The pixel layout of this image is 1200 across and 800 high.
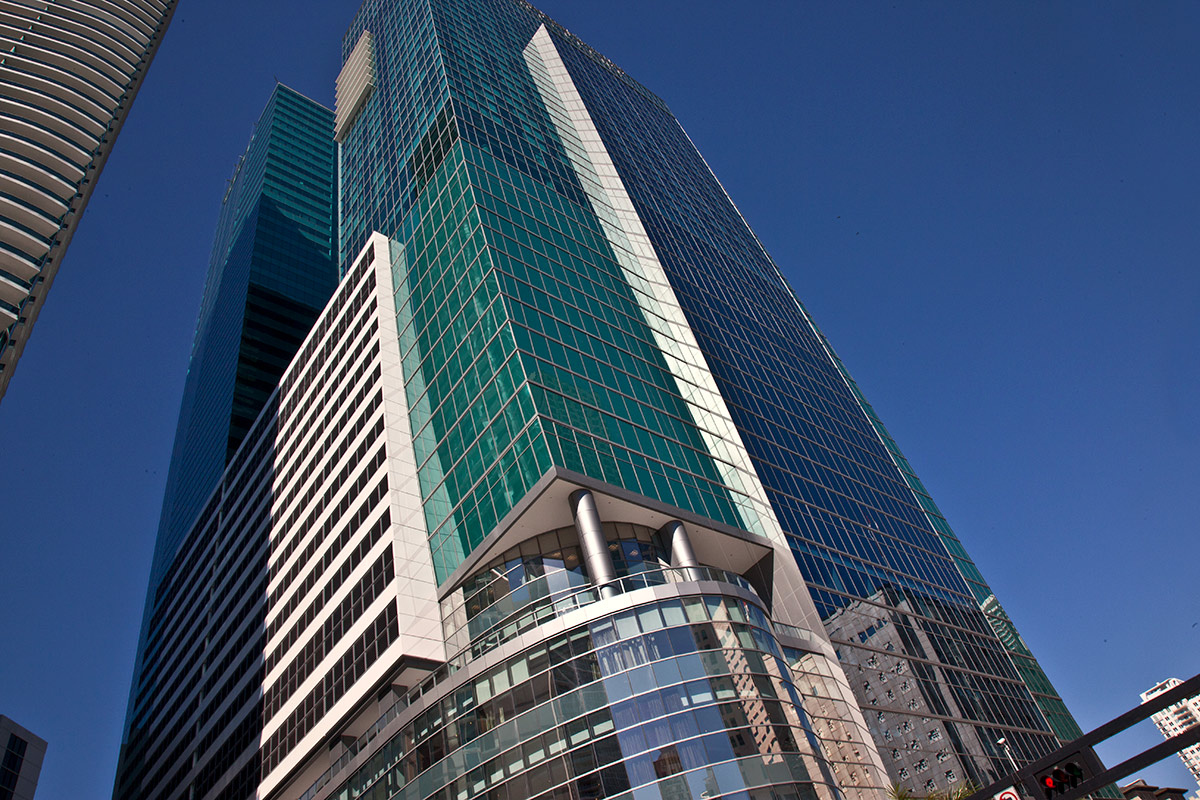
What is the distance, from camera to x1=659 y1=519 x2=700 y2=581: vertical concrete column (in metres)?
46.1

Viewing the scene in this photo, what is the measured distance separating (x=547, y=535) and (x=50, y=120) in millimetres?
57878

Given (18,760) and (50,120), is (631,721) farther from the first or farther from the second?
(18,760)

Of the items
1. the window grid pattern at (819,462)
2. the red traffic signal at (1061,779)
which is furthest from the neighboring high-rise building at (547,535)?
the red traffic signal at (1061,779)

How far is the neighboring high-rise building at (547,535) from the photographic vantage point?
3728 centimetres

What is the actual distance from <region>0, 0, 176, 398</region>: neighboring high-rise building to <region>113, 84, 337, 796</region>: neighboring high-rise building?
4171 centimetres

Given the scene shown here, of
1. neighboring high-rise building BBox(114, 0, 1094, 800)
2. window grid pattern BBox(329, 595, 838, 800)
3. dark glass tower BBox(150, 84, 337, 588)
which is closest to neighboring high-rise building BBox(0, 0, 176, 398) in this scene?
neighboring high-rise building BBox(114, 0, 1094, 800)

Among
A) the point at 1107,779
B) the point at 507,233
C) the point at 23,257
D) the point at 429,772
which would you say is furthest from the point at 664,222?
the point at 1107,779

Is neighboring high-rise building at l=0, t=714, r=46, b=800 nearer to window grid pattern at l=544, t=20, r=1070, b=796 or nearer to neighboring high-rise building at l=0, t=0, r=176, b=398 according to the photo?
neighboring high-rise building at l=0, t=0, r=176, b=398

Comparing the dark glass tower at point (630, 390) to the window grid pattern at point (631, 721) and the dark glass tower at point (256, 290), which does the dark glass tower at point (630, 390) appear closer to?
the window grid pattern at point (631, 721)

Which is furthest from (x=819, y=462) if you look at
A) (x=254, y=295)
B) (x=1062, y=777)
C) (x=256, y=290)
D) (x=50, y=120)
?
(x=256, y=290)

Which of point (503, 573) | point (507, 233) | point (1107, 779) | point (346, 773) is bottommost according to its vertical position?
point (1107, 779)

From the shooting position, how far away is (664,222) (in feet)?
276

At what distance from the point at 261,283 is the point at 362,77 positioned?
1893 inches

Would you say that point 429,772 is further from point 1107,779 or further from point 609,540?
point 1107,779
